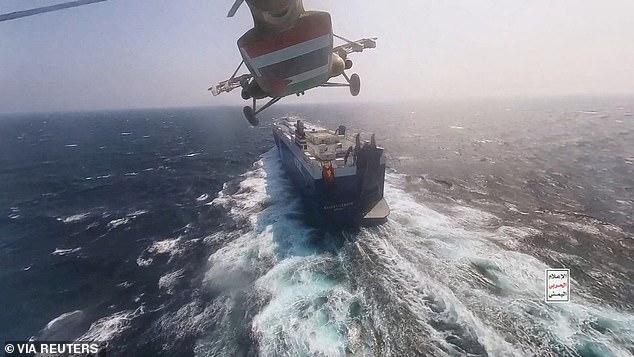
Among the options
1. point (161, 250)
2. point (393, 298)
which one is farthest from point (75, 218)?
point (393, 298)

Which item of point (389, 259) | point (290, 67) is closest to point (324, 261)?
point (389, 259)

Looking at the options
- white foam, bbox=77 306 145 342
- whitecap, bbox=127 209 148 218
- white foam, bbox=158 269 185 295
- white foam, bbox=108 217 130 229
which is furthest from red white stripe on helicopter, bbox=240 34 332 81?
whitecap, bbox=127 209 148 218

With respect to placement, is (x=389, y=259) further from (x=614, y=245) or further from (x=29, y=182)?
(x=29, y=182)

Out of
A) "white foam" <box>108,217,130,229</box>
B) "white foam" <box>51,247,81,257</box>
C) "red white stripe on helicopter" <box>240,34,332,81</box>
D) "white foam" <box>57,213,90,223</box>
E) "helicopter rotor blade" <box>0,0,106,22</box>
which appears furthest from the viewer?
"white foam" <box>57,213,90,223</box>

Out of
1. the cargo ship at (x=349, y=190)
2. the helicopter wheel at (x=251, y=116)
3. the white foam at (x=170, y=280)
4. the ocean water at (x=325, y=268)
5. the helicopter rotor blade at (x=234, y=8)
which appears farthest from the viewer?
the cargo ship at (x=349, y=190)

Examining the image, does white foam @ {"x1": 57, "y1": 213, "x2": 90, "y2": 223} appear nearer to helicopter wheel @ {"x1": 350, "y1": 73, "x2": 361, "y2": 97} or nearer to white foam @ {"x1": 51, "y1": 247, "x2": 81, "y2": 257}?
white foam @ {"x1": 51, "y1": 247, "x2": 81, "y2": 257}

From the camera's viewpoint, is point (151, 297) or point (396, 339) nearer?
point (396, 339)

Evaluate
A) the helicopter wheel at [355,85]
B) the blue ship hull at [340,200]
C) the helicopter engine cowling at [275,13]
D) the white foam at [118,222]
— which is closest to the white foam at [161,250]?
the white foam at [118,222]

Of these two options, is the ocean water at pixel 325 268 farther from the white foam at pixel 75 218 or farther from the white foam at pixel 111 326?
the white foam at pixel 75 218
